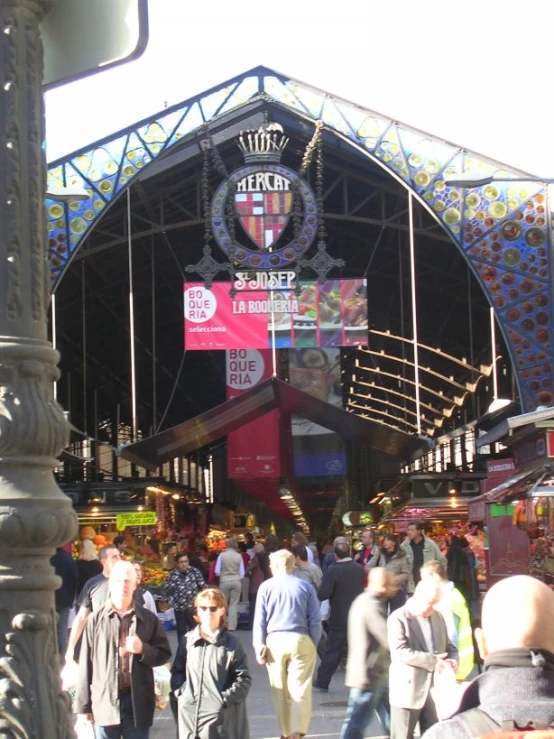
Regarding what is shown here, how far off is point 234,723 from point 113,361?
1359 inches

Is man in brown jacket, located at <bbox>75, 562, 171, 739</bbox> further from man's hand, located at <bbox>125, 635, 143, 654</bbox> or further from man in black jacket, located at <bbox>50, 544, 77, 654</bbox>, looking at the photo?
man in black jacket, located at <bbox>50, 544, 77, 654</bbox>

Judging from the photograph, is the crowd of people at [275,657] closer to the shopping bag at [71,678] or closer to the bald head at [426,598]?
the bald head at [426,598]

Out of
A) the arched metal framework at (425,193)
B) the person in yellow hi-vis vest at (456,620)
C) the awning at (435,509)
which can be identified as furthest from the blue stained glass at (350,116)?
the person in yellow hi-vis vest at (456,620)

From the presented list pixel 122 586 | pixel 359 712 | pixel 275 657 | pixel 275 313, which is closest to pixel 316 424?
pixel 275 313

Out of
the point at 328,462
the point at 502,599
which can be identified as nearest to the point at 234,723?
the point at 502,599

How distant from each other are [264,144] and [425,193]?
3.07 m

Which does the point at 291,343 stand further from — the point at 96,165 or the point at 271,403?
the point at 96,165

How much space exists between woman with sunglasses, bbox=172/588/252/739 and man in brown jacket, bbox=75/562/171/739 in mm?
188

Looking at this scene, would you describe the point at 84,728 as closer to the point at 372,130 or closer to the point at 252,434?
the point at 372,130

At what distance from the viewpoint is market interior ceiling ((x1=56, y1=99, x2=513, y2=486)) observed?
27.7m

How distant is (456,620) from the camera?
907 centimetres

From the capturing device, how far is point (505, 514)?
1805 centimetres

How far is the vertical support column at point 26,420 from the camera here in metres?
3.55

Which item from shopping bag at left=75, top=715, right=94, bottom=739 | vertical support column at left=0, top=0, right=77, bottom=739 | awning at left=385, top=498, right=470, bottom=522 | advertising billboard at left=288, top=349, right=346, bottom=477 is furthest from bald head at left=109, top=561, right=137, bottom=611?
awning at left=385, top=498, right=470, bottom=522
